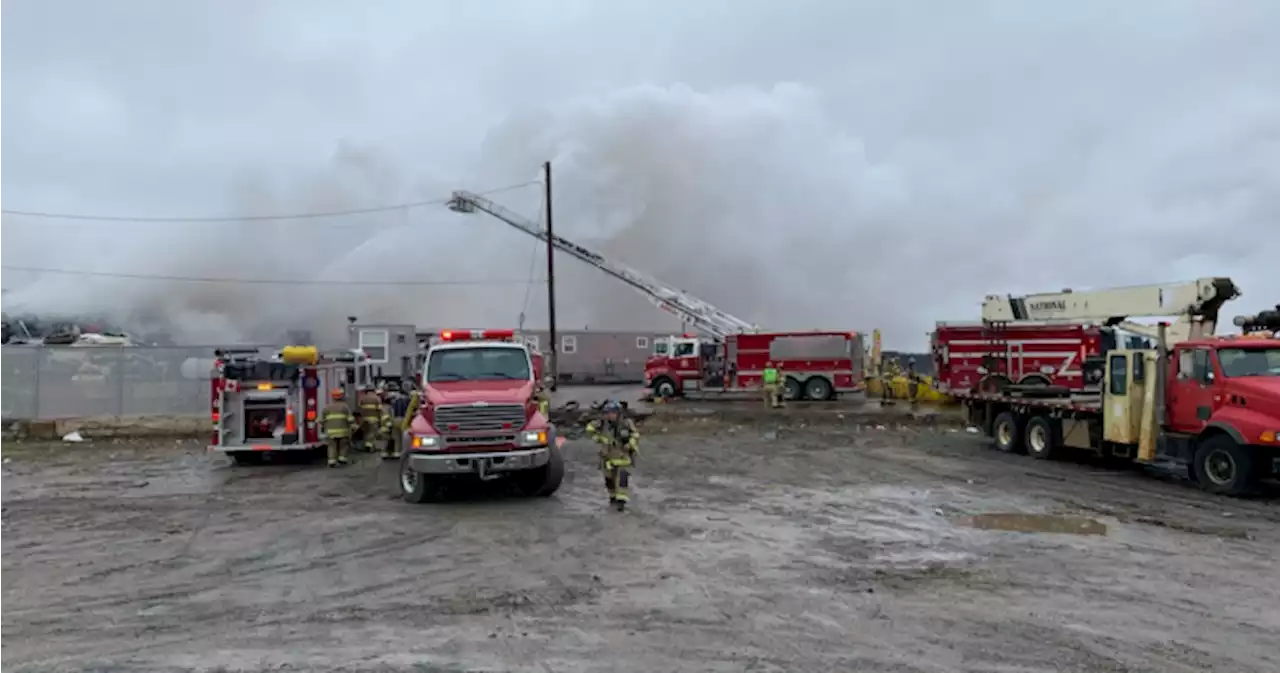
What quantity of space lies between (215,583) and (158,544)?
93.1 inches

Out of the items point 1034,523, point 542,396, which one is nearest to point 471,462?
point 542,396

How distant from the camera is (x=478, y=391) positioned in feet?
40.1

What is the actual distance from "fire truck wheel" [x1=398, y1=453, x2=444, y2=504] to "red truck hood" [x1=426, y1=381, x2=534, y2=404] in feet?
2.98

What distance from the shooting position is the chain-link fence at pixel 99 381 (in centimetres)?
2231

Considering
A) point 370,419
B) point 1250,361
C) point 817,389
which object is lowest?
point 370,419

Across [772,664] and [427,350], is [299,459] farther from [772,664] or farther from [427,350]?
[772,664]

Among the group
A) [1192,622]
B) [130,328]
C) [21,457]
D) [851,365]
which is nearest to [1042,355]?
[851,365]

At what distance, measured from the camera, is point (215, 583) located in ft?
26.5

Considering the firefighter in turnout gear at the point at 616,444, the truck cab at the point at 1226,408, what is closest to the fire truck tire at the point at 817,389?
the truck cab at the point at 1226,408

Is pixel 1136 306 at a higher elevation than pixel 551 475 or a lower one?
higher

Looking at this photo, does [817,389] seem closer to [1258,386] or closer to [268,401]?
[1258,386]

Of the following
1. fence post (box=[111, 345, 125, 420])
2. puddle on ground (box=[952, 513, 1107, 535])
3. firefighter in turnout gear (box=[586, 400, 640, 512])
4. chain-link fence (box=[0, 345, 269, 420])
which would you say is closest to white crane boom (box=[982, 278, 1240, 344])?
puddle on ground (box=[952, 513, 1107, 535])

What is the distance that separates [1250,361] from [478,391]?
36.2ft

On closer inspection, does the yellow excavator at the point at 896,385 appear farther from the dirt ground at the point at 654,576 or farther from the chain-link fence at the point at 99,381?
the chain-link fence at the point at 99,381
